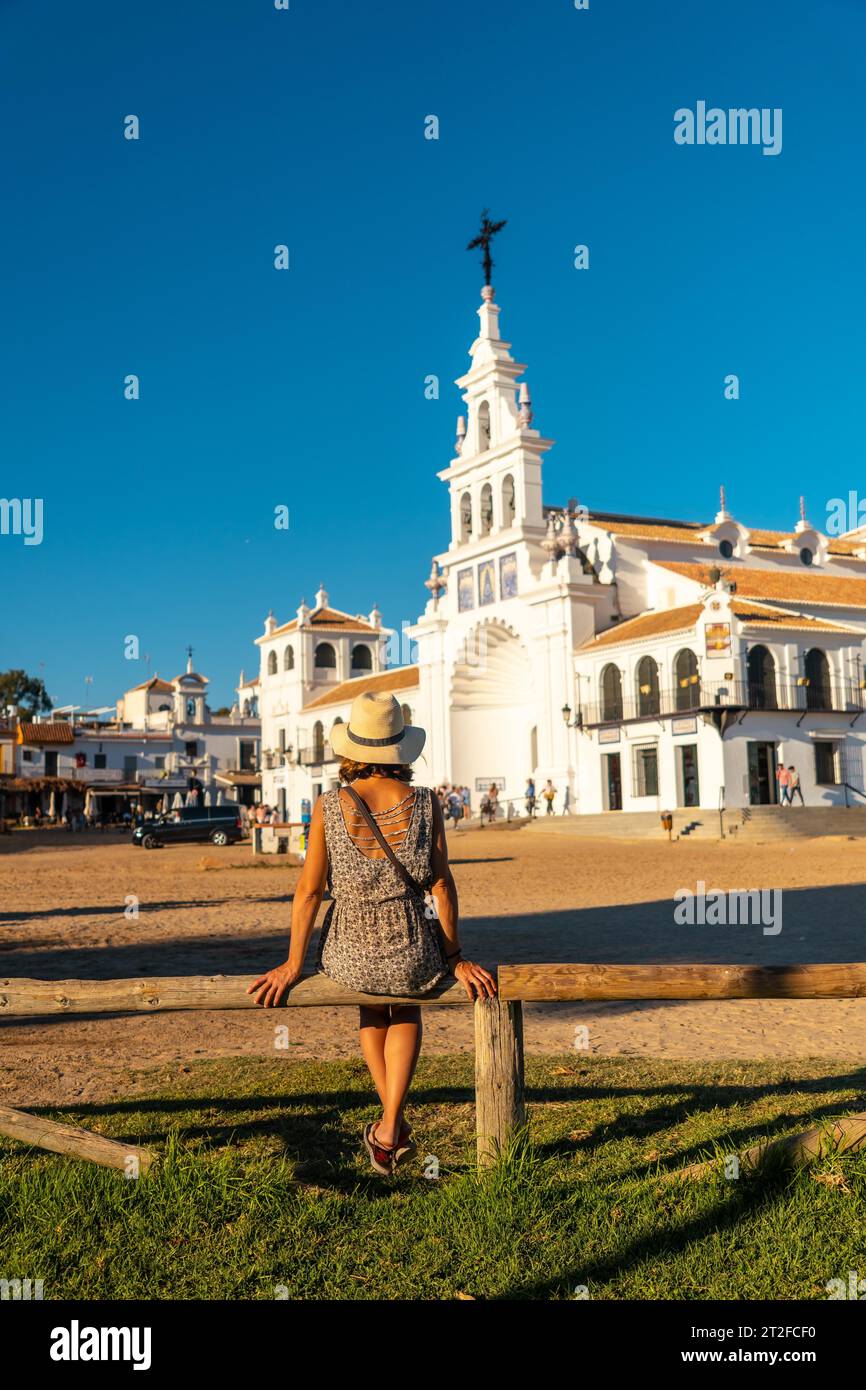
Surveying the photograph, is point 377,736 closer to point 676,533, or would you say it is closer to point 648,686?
point 648,686

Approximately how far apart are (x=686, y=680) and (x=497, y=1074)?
3452 cm

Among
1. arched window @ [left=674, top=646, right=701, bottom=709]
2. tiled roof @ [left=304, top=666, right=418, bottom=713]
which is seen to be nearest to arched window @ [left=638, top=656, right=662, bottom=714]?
arched window @ [left=674, top=646, right=701, bottom=709]

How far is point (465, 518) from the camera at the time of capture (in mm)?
49812

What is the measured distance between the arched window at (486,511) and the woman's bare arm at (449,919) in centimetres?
4481

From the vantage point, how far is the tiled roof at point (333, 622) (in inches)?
2530

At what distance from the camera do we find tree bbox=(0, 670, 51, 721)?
299ft

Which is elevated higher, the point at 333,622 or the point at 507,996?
the point at 333,622

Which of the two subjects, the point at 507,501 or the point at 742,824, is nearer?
the point at 742,824

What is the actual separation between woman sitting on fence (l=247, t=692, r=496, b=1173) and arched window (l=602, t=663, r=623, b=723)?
36850mm

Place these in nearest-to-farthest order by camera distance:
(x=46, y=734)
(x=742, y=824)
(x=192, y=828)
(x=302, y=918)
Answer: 1. (x=302, y=918)
2. (x=742, y=824)
3. (x=192, y=828)
4. (x=46, y=734)

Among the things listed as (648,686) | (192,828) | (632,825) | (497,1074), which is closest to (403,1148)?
(497,1074)

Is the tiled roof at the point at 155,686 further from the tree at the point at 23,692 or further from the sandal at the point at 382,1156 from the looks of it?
the sandal at the point at 382,1156

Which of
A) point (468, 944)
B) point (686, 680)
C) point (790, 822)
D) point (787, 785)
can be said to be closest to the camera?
point (468, 944)
